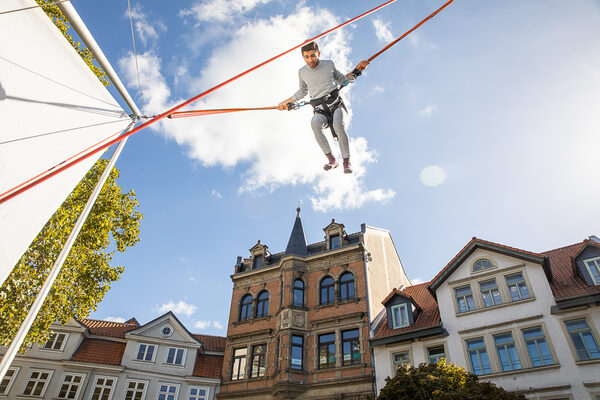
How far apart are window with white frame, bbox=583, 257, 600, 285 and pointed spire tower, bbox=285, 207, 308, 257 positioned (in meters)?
14.6

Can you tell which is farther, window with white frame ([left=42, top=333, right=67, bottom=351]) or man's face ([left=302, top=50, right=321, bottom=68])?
window with white frame ([left=42, top=333, right=67, bottom=351])

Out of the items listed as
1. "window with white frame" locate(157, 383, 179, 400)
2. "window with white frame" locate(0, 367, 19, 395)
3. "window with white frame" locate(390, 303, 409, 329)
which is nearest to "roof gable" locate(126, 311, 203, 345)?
"window with white frame" locate(157, 383, 179, 400)

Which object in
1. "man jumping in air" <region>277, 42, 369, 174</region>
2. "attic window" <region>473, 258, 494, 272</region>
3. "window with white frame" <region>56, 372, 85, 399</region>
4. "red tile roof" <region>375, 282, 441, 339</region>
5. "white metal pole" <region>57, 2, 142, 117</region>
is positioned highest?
"attic window" <region>473, 258, 494, 272</region>

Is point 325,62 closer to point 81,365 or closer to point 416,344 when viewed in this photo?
point 416,344

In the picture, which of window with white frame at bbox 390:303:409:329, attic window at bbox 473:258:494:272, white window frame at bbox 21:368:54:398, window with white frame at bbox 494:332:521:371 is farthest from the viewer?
white window frame at bbox 21:368:54:398

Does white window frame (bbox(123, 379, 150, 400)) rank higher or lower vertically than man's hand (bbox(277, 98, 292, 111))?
lower

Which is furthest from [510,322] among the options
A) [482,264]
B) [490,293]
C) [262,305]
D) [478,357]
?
[262,305]

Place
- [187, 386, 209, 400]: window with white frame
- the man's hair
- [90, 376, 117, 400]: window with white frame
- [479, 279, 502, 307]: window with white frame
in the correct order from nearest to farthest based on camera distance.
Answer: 1. the man's hair
2. [479, 279, 502, 307]: window with white frame
3. [90, 376, 117, 400]: window with white frame
4. [187, 386, 209, 400]: window with white frame

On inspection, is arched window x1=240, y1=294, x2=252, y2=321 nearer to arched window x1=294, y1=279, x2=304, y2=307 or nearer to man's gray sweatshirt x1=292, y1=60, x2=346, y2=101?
arched window x1=294, y1=279, x2=304, y2=307

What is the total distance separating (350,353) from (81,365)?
16.1 meters

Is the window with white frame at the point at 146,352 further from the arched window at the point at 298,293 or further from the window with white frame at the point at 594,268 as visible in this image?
the window with white frame at the point at 594,268

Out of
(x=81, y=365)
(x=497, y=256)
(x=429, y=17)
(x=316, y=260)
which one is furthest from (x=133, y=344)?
(x=429, y=17)

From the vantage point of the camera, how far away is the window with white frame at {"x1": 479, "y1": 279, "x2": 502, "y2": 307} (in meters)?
18.0

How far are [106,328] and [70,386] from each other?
4.32 meters
